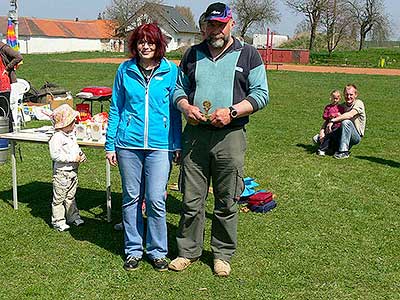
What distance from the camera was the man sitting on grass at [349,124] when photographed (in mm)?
8219

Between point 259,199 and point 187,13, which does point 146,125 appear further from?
point 187,13

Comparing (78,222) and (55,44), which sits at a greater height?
(55,44)

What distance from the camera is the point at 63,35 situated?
7725cm

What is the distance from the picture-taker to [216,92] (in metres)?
3.80

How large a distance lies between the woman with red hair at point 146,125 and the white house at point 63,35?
225 feet

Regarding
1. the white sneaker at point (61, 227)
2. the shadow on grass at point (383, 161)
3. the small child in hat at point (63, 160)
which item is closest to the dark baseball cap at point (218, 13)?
the small child in hat at point (63, 160)

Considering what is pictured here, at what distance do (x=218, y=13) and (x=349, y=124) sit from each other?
5.04 metres

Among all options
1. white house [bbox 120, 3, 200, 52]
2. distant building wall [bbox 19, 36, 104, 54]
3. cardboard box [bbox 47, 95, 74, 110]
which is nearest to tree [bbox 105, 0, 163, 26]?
white house [bbox 120, 3, 200, 52]

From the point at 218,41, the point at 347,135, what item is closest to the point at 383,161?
the point at 347,135

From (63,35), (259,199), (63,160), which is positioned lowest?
(259,199)

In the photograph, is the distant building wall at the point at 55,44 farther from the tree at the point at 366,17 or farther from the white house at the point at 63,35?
the tree at the point at 366,17

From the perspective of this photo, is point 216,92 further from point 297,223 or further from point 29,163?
point 29,163

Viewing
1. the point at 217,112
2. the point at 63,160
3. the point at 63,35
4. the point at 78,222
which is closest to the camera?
the point at 217,112

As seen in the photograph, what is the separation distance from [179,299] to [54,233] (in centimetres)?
168
